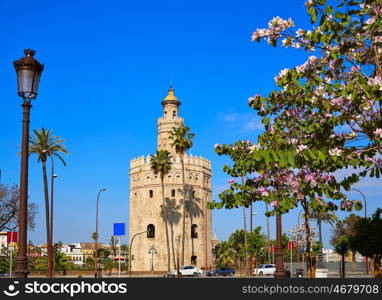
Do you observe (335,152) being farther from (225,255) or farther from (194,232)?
(225,255)

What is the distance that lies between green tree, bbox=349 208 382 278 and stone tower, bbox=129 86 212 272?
126ft

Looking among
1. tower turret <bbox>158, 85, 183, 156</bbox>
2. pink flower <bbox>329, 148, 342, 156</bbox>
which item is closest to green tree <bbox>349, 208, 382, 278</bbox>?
pink flower <bbox>329, 148, 342, 156</bbox>

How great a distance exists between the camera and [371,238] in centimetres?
3384

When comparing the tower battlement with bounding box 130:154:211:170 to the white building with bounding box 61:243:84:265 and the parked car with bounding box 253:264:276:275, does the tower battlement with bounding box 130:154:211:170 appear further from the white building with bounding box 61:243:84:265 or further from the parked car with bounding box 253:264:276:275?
the white building with bounding box 61:243:84:265

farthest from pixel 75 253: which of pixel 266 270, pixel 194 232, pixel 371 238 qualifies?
→ pixel 371 238

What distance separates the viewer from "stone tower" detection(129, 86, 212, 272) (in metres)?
73.2

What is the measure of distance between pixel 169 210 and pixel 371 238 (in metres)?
42.4

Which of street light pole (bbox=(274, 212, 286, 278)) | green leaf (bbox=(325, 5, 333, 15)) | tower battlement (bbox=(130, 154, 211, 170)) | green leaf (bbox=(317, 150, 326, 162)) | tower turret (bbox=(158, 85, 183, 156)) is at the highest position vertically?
tower turret (bbox=(158, 85, 183, 156))

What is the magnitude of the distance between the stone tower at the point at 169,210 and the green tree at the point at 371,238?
126 ft

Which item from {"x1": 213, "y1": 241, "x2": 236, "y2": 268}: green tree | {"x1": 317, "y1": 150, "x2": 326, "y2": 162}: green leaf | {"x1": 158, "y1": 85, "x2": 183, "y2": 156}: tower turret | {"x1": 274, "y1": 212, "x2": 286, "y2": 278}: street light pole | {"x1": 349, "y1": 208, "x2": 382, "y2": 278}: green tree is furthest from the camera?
{"x1": 213, "y1": 241, "x2": 236, "y2": 268}: green tree

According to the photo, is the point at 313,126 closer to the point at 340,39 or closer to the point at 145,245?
the point at 340,39

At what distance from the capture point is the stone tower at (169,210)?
73188mm

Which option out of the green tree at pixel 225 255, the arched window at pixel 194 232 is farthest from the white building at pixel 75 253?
the arched window at pixel 194 232

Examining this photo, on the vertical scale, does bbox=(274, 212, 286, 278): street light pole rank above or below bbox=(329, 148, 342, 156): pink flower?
below
